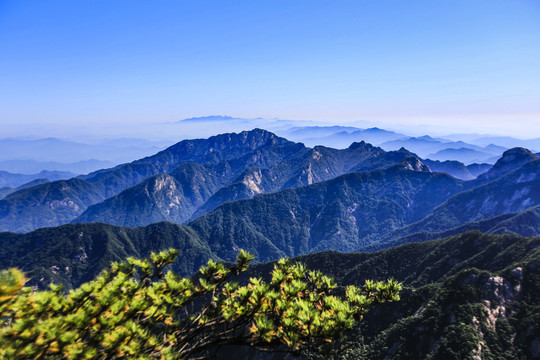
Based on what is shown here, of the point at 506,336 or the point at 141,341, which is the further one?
the point at 506,336

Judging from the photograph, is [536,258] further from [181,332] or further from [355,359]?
[181,332]

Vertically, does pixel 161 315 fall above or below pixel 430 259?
above

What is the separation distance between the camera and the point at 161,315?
6.88 m

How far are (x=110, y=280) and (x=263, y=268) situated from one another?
6297 inches

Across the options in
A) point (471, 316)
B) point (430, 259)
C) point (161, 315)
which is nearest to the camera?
point (161, 315)

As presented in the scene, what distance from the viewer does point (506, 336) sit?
244 feet

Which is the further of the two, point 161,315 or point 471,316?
point 471,316

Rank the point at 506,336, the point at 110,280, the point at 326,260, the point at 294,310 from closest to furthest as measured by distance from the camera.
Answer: the point at 294,310
the point at 110,280
the point at 506,336
the point at 326,260

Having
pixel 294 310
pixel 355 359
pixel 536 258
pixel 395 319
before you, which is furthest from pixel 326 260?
pixel 294 310

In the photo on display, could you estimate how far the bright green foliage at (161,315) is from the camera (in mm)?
5423

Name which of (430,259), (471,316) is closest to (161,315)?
(471,316)

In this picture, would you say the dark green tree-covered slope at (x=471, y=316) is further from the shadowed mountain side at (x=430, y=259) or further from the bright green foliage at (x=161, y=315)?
the bright green foliage at (x=161, y=315)

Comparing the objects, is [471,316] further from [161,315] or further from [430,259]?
[161,315]

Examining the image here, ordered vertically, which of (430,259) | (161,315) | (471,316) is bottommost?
(430,259)
